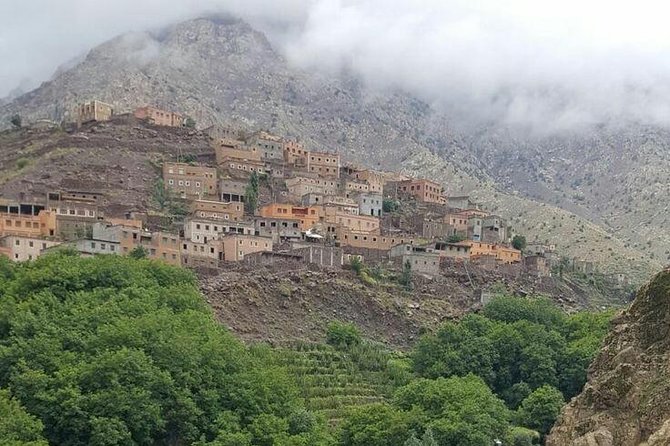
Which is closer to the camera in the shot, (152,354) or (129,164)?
(152,354)

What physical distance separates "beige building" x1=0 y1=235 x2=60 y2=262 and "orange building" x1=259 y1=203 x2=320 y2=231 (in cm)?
2002

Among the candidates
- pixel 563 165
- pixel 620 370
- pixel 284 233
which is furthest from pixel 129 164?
pixel 563 165

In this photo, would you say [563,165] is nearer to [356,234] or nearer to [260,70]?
[260,70]

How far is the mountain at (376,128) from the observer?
14300 cm

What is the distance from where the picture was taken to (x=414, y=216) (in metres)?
93.2

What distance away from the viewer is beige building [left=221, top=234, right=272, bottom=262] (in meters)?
72.4

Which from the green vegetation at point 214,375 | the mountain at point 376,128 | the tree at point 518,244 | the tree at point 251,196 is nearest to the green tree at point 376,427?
the green vegetation at point 214,375

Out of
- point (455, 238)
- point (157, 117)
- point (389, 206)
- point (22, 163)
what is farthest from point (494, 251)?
point (22, 163)

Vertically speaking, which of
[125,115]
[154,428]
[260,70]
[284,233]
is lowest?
[154,428]

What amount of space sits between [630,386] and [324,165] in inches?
3418

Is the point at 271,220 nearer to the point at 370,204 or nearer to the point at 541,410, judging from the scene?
the point at 370,204

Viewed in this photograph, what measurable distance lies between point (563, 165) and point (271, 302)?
122420 mm

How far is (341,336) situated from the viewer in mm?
61656

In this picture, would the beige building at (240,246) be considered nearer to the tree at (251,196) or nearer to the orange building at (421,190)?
the tree at (251,196)
